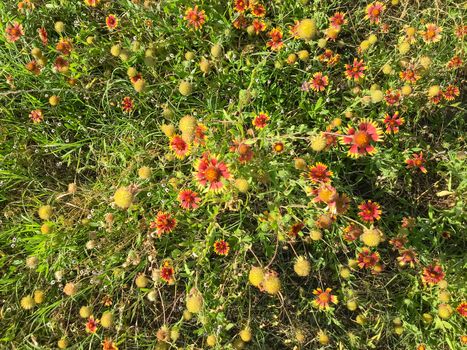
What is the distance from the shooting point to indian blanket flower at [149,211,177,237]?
8.29 feet

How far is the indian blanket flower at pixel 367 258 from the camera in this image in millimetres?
2623

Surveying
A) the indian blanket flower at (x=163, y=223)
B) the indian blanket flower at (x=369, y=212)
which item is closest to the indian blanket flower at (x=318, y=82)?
the indian blanket flower at (x=369, y=212)

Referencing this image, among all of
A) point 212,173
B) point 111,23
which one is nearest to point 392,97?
point 212,173

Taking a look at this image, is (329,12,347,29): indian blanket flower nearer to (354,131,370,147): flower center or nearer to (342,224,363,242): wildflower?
(354,131,370,147): flower center

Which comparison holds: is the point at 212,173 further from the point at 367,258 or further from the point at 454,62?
the point at 454,62

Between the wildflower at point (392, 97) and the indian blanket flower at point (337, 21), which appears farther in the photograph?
the indian blanket flower at point (337, 21)

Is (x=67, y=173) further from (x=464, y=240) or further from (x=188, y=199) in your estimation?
(x=464, y=240)

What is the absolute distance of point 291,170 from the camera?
2.48 meters

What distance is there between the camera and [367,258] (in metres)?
2.62

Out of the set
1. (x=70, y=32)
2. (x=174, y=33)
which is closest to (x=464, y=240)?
(x=174, y=33)

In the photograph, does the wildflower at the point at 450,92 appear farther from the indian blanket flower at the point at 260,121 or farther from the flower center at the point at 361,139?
the indian blanket flower at the point at 260,121

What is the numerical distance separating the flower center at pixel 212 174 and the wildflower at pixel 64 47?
147 cm

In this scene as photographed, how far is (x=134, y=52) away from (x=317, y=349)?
101 inches

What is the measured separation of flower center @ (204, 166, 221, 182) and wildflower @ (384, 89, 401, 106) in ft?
4.54
